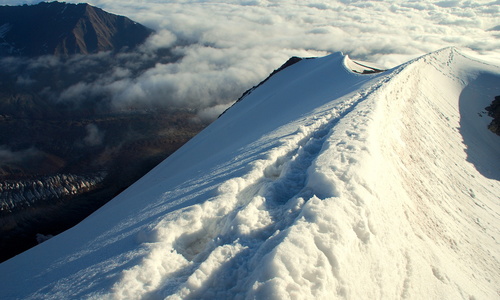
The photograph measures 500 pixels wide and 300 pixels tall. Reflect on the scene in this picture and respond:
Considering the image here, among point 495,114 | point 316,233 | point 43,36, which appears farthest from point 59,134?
point 43,36

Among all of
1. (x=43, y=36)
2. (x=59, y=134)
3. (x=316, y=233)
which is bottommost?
(x=59, y=134)

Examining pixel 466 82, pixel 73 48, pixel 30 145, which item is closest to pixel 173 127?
pixel 30 145

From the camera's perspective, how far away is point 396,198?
708 cm

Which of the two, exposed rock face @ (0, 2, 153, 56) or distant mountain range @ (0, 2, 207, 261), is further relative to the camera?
exposed rock face @ (0, 2, 153, 56)

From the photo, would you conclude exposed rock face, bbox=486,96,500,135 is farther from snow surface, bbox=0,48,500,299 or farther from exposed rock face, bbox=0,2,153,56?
exposed rock face, bbox=0,2,153,56

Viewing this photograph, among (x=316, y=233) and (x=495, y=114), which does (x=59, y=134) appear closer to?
(x=495, y=114)

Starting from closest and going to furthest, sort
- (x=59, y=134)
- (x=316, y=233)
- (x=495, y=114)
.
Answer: (x=316, y=233), (x=495, y=114), (x=59, y=134)

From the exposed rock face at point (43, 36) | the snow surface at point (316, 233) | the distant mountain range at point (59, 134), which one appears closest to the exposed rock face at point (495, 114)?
the snow surface at point (316, 233)

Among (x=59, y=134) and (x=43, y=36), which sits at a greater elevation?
(x=43, y=36)

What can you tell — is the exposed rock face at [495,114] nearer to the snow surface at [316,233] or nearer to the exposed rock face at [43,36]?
the snow surface at [316,233]

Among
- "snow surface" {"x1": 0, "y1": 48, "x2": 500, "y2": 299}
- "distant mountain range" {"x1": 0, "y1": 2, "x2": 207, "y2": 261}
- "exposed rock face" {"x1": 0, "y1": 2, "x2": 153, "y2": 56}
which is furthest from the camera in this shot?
"exposed rock face" {"x1": 0, "y1": 2, "x2": 153, "y2": 56}

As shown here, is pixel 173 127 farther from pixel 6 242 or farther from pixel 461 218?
pixel 461 218

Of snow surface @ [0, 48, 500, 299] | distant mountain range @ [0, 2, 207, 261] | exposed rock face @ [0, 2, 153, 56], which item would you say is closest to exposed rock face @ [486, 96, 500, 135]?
snow surface @ [0, 48, 500, 299]

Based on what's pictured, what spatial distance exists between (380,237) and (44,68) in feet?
664
